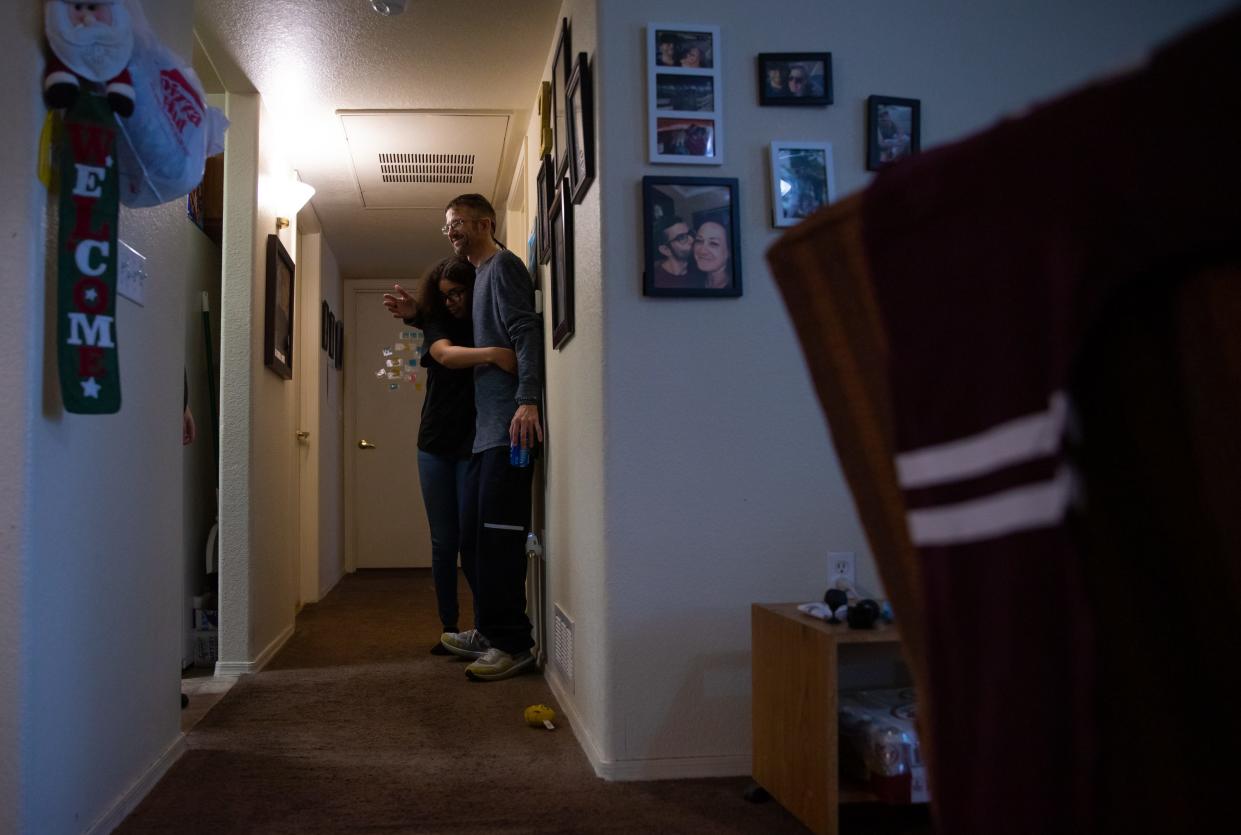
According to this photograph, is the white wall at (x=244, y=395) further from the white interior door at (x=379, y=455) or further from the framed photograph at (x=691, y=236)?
the white interior door at (x=379, y=455)

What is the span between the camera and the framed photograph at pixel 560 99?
2672mm

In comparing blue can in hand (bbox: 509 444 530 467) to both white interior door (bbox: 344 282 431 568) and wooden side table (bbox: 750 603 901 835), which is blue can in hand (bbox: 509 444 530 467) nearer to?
wooden side table (bbox: 750 603 901 835)

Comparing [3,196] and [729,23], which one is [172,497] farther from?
[729,23]

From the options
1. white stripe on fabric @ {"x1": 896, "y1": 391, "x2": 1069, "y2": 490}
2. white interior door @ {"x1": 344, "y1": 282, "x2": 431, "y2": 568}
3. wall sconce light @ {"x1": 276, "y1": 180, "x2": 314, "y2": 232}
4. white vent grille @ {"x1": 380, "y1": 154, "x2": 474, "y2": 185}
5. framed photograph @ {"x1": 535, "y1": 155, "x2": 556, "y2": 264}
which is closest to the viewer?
white stripe on fabric @ {"x1": 896, "y1": 391, "x2": 1069, "y2": 490}

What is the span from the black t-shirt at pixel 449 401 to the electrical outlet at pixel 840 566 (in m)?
1.79

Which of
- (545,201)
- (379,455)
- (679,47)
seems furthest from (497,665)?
(379,455)

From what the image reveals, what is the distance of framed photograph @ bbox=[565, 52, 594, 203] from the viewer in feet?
7.42

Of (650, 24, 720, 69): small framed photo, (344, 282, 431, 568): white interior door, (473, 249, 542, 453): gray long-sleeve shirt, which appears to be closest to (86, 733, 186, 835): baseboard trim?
(473, 249, 542, 453): gray long-sleeve shirt

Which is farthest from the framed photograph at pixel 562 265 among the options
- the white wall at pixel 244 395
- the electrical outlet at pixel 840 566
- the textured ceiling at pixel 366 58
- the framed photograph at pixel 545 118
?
the white wall at pixel 244 395

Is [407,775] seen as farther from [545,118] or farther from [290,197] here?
[290,197]

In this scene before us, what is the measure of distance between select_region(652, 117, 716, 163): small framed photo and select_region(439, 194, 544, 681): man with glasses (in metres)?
1.14

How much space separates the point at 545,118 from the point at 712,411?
1.51 metres

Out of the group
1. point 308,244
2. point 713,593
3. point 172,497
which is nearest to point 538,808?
point 713,593

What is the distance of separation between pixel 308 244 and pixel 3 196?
12.8 feet
